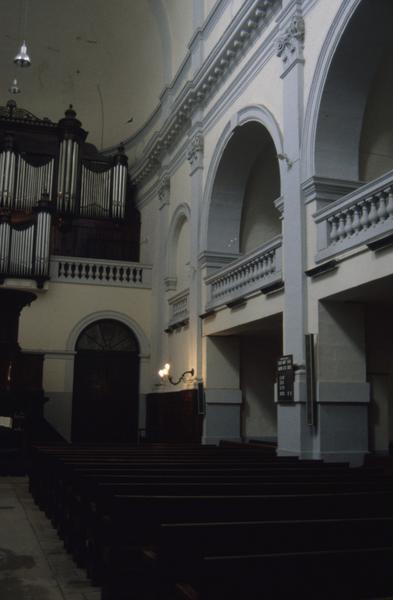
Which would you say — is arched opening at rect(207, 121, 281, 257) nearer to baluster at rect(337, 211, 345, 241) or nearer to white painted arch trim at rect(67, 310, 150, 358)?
baluster at rect(337, 211, 345, 241)

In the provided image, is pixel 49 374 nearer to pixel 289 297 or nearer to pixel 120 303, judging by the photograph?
pixel 120 303

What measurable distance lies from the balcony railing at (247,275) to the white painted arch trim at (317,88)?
147cm

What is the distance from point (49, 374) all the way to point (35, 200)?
15.8 ft

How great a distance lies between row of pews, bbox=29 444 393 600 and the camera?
244 centimetres

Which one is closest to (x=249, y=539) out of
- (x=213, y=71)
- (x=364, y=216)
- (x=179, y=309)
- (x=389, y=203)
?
(x=389, y=203)

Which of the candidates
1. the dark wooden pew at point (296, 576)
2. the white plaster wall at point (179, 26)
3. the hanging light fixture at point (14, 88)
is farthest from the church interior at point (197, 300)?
the hanging light fixture at point (14, 88)

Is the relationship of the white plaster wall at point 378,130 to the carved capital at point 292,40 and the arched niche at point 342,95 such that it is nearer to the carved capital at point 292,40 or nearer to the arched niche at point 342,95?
the arched niche at point 342,95

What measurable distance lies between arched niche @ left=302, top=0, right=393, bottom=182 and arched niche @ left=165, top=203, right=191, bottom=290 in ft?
21.9

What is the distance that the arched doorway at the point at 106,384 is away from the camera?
17.2 m

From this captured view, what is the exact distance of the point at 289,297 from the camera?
985 centimetres

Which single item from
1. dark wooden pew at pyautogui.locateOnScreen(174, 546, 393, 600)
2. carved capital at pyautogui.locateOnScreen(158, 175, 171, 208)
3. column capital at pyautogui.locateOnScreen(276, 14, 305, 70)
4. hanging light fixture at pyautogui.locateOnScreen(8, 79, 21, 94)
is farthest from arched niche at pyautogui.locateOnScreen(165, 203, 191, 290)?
dark wooden pew at pyautogui.locateOnScreen(174, 546, 393, 600)

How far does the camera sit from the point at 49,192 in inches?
714

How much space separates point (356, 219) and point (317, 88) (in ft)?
7.58

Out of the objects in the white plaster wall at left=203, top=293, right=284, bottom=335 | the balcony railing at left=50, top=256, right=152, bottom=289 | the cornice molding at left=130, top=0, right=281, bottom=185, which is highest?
the cornice molding at left=130, top=0, right=281, bottom=185
